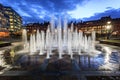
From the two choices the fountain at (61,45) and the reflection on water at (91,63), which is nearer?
the reflection on water at (91,63)

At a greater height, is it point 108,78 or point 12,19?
point 12,19

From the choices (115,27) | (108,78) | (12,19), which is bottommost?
(108,78)

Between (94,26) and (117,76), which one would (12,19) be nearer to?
(94,26)

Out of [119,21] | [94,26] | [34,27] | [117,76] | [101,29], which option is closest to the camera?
[117,76]

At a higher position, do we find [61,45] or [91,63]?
[61,45]

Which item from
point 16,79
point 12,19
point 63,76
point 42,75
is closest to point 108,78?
point 63,76

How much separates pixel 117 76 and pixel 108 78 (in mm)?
655

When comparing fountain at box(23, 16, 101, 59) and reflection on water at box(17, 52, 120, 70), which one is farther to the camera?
fountain at box(23, 16, 101, 59)

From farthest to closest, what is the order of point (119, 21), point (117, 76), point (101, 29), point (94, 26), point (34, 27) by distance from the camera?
point (34, 27)
point (94, 26)
point (101, 29)
point (119, 21)
point (117, 76)

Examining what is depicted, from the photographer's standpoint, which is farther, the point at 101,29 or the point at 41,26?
the point at 41,26

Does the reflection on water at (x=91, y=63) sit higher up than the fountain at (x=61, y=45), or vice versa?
the fountain at (x=61, y=45)

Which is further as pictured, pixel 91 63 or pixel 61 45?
pixel 61 45

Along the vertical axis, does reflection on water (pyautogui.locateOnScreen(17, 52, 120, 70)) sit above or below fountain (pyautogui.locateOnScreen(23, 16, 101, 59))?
below

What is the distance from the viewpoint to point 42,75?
26.5 feet
